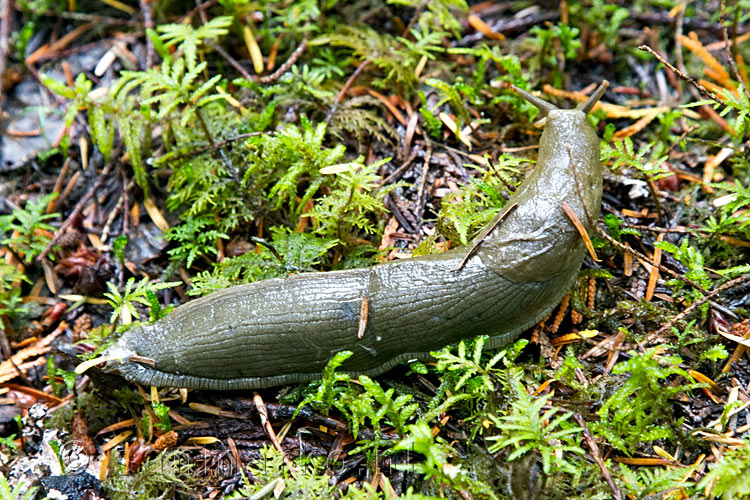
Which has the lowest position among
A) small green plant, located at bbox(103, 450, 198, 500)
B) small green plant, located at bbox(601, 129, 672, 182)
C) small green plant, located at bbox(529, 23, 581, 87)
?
small green plant, located at bbox(103, 450, 198, 500)

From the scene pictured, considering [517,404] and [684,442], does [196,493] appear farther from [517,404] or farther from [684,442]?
[684,442]

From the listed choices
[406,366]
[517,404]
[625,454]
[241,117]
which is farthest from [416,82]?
[625,454]

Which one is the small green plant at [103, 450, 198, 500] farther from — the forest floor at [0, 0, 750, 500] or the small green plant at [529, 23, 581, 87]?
the small green plant at [529, 23, 581, 87]

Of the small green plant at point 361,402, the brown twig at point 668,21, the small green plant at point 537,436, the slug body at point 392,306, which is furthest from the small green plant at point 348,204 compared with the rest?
the brown twig at point 668,21

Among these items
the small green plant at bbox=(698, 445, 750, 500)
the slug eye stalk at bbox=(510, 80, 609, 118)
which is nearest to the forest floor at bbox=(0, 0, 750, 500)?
the small green plant at bbox=(698, 445, 750, 500)

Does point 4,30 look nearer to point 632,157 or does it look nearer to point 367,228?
point 367,228

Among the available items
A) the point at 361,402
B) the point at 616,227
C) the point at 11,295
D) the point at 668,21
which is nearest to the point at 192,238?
the point at 11,295
